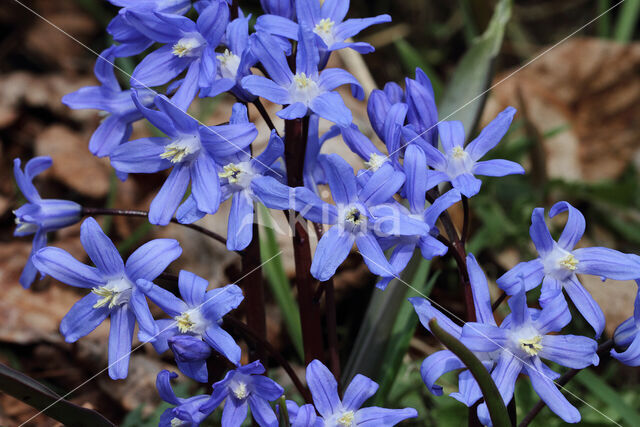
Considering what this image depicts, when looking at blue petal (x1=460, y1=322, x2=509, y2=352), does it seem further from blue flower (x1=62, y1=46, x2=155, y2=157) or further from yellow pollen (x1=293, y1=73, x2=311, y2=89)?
blue flower (x1=62, y1=46, x2=155, y2=157)

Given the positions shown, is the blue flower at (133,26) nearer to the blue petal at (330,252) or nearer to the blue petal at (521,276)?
the blue petal at (330,252)

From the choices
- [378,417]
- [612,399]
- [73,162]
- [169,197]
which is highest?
[169,197]

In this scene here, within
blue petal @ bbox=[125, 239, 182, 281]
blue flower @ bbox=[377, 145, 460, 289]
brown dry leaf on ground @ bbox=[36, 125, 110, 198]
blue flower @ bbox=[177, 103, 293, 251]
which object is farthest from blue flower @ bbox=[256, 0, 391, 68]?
brown dry leaf on ground @ bbox=[36, 125, 110, 198]

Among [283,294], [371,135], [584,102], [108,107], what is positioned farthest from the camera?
[584,102]

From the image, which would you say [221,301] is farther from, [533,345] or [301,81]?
[533,345]

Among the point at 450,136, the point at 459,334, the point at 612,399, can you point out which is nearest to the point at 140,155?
the point at 450,136

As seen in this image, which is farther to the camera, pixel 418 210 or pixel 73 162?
pixel 73 162

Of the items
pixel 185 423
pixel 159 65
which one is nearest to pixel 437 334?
pixel 185 423
